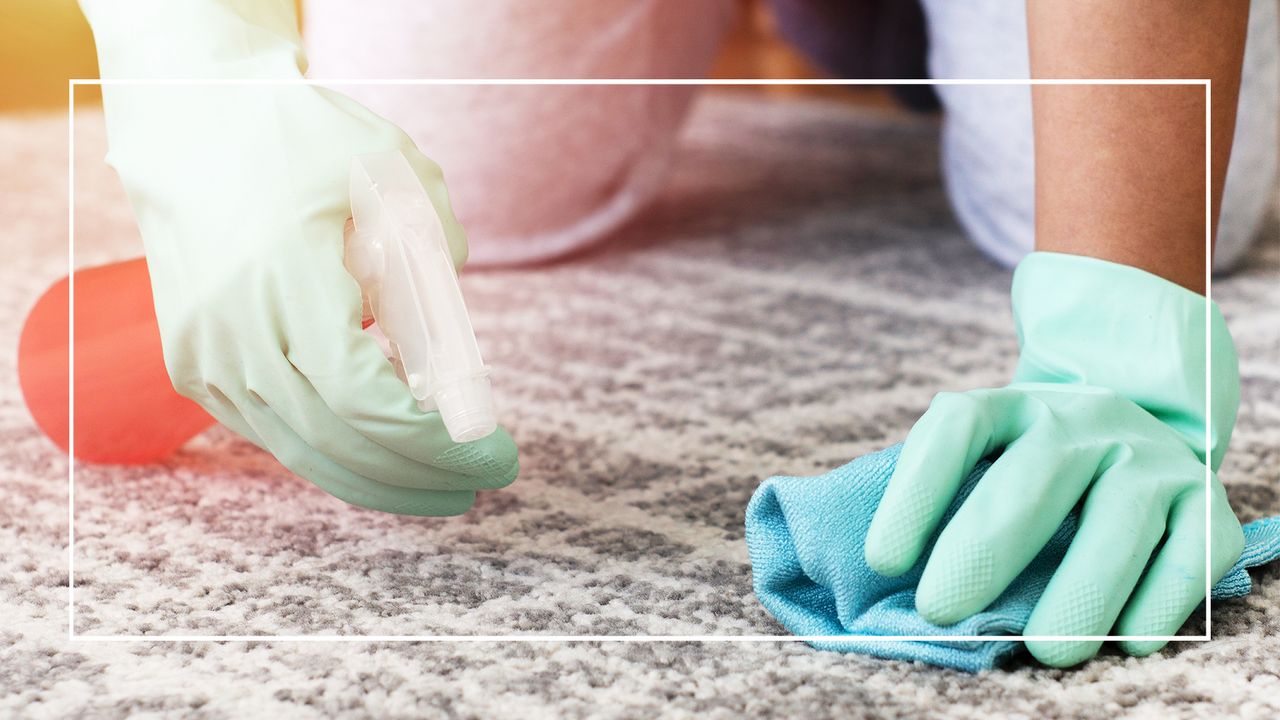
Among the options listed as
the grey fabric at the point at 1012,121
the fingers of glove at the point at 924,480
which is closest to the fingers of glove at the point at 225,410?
the fingers of glove at the point at 924,480

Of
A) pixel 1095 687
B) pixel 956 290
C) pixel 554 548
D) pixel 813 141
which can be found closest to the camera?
pixel 1095 687

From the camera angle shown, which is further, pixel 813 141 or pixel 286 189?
pixel 813 141

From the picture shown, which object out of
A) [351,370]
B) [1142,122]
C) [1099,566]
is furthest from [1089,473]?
[351,370]

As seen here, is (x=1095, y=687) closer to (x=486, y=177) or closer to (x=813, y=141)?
(x=486, y=177)

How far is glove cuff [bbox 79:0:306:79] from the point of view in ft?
1.75

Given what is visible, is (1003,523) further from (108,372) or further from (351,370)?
(108,372)

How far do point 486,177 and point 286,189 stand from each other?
578 mm

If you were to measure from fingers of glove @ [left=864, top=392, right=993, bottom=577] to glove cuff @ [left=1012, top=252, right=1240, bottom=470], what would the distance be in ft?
0.36

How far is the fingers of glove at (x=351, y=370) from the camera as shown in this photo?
0.48 metres

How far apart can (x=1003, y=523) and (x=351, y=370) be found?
25 cm

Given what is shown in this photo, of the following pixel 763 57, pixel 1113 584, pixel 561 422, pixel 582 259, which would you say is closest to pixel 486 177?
pixel 582 259

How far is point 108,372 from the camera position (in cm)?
61

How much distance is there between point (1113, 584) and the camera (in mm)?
453

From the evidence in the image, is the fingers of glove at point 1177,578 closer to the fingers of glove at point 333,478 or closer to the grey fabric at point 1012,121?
the fingers of glove at point 333,478
